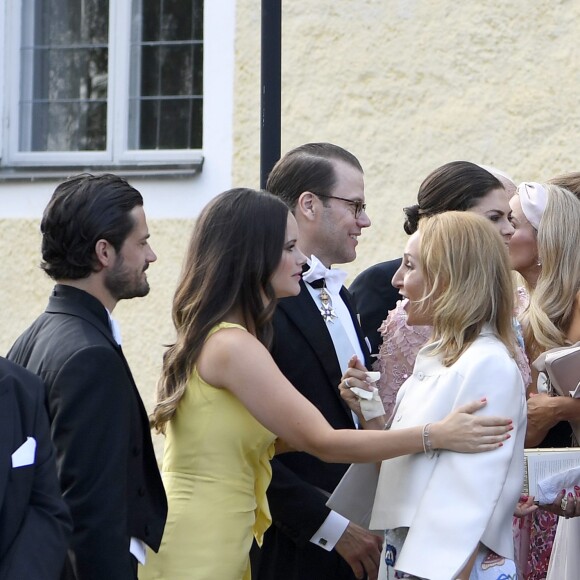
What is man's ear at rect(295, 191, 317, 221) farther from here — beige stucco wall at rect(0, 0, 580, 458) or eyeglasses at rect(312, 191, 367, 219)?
beige stucco wall at rect(0, 0, 580, 458)

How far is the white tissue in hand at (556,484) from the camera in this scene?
12.3ft

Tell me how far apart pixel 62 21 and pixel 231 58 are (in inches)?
56.9

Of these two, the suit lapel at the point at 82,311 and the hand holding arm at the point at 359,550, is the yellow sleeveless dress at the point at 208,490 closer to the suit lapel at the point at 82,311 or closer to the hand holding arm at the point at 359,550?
the suit lapel at the point at 82,311

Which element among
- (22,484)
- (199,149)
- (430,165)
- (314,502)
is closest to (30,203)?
(199,149)

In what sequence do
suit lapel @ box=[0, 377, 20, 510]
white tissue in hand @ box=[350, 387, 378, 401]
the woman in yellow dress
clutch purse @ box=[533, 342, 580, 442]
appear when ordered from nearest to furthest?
1. suit lapel @ box=[0, 377, 20, 510]
2. the woman in yellow dress
3. white tissue in hand @ box=[350, 387, 378, 401]
4. clutch purse @ box=[533, 342, 580, 442]

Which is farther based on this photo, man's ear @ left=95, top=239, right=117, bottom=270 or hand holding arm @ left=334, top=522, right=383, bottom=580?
hand holding arm @ left=334, top=522, right=383, bottom=580

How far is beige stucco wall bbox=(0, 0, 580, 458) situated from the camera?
7.52 metres

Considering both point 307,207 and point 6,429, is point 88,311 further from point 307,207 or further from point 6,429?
point 307,207

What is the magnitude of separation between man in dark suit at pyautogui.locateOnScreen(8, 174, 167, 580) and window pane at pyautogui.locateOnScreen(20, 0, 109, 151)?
5223 mm

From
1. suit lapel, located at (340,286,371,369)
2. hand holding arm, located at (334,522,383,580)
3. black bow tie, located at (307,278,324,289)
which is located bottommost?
hand holding arm, located at (334,522,383,580)

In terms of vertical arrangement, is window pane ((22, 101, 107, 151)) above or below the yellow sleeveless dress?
above

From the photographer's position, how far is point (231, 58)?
806 cm

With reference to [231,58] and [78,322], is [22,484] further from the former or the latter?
[231,58]

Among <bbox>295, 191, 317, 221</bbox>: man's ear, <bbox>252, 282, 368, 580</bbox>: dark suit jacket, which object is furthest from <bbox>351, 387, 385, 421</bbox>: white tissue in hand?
<bbox>295, 191, 317, 221</bbox>: man's ear
